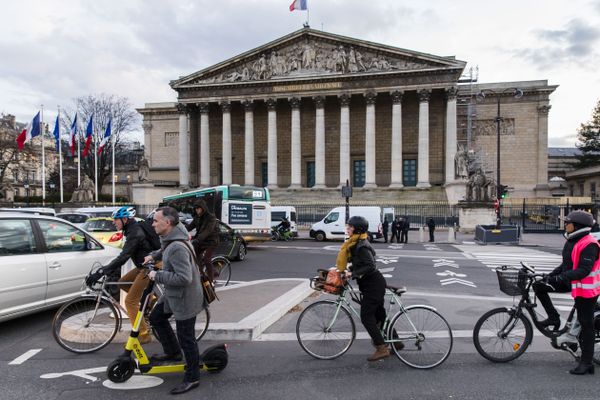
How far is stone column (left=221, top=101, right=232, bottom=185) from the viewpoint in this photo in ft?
154

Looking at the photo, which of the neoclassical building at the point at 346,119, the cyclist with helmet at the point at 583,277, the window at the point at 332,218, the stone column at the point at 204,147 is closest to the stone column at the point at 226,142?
the neoclassical building at the point at 346,119

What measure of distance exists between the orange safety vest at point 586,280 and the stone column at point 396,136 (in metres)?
37.8

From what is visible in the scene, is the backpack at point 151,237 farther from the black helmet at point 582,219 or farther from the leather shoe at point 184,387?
the black helmet at point 582,219

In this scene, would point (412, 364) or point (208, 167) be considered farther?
point (208, 167)

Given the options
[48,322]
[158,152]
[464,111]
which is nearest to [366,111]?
[464,111]

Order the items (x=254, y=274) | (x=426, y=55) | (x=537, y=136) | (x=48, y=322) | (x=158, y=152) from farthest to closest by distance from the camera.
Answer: (x=158, y=152), (x=537, y=136), (x=426, y=55), (x=254, y=274), (x=48, y=322)

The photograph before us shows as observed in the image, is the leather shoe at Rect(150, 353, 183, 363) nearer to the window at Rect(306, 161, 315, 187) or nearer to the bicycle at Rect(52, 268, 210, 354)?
the bicycle at Rect(52, 268, 210, 354)

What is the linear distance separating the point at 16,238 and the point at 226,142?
4162cm

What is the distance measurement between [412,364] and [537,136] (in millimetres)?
49265

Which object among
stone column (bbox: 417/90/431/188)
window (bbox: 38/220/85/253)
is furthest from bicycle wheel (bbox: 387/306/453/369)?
stone column (bbox: 417/90/431/188)

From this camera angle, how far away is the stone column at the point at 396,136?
42.4 meters

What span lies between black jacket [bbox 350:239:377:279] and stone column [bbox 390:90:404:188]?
1492 inches

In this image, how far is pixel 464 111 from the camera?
1900 inches

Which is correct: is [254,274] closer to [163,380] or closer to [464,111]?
[163,380]
